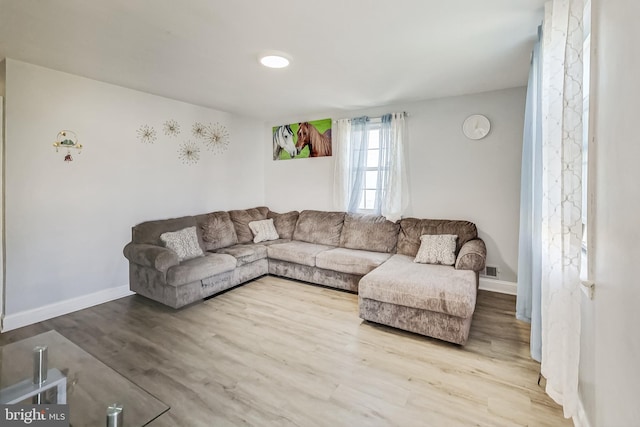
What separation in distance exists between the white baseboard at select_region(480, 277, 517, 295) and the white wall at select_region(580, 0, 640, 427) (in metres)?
2.28

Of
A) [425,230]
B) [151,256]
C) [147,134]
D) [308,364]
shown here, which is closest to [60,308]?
[151,256]

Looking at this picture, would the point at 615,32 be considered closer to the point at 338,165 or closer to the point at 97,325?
the point at 338,165

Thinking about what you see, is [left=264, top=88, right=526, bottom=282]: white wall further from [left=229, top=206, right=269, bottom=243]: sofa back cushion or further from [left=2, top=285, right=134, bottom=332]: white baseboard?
[left=2, top=285, right=134, bottom=332]: white baseboard

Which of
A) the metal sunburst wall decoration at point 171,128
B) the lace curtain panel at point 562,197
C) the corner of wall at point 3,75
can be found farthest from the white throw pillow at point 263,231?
the lace curtain panel at point 562,197

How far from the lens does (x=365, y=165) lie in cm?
425

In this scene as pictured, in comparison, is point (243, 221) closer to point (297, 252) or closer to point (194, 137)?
point (297, 252)

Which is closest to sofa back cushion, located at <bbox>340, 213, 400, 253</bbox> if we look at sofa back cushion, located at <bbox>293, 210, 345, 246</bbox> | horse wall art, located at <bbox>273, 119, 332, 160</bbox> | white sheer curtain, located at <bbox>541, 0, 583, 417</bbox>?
sofa back cushion, located at <bbox>293, 210, 345, 246</bbox>

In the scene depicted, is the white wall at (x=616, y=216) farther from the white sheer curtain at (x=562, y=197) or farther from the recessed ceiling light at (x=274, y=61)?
the recessed ceiling light at (x=274, y=61)

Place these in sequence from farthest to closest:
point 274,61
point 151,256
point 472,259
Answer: point 151,256, point 472,259, point 274,61

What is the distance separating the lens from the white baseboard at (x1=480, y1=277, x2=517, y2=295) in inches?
135

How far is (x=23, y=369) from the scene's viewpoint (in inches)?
63.4

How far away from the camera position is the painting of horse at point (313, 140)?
463cm

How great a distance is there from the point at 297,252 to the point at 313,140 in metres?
1.95

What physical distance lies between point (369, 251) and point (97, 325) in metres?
3.04
